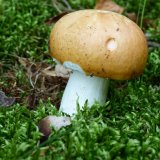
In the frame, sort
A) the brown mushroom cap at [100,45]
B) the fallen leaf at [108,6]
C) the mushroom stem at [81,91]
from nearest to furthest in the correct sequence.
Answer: the brown mushroom cap at [100,45]
the mushroom stem at [81,91]
the fallen leaf at [108,6]

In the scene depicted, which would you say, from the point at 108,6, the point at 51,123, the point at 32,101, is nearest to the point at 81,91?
the point at 51,123

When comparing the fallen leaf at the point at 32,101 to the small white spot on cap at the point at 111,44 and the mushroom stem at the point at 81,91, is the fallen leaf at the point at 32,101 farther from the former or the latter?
the small white spot on cap at the point at 111,44

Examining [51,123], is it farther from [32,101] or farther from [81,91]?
[32,101]

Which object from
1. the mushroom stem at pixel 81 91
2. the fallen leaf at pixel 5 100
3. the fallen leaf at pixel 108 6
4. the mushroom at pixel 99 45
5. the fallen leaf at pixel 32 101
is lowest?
the fallen leaf at pixel 32 101

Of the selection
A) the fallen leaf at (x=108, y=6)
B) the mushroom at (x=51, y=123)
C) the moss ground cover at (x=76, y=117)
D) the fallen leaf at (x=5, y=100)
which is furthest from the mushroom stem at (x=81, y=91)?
the fallen leaf at (x=108, y=6)

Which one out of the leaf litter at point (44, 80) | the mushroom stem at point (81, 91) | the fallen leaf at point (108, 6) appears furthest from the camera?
the fallen leaf at point (108, 6)

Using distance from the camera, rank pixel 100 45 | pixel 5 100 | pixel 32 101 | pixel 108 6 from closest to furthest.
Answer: pixel 100 45, pixel 5 100, pixel 32 101, pixel 108 6

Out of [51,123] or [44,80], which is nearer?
[51,123]
